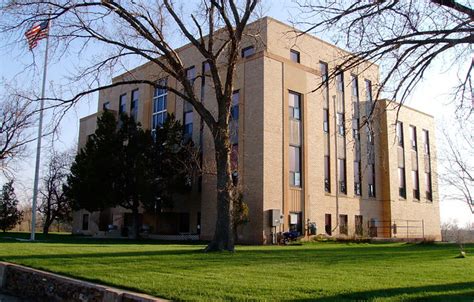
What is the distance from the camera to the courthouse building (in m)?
30.7

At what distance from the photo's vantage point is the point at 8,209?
5991 cm

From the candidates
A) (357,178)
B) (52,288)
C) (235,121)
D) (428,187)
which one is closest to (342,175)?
(357,178)

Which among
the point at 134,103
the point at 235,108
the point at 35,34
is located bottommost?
the point at 35,34

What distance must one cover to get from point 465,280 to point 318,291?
385 centimetres

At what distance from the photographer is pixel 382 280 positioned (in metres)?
9.98

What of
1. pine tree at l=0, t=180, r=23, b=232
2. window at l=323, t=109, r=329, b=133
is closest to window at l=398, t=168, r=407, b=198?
window at l=323, t=109, r=329, b=133

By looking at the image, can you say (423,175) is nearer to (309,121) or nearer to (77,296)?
(309,121)

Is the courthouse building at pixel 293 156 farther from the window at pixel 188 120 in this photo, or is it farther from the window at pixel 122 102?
the window at pixel 122 102

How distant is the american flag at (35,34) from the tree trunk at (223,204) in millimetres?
8198

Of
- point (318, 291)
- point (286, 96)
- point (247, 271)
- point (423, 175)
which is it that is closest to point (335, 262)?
point (247, 271)

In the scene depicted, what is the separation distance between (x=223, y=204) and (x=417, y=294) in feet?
37.2

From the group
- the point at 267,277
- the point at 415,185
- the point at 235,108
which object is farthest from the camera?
the point at 415,185

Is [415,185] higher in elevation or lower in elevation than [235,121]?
lower

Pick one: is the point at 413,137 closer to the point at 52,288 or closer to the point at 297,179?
the point at 297,179
